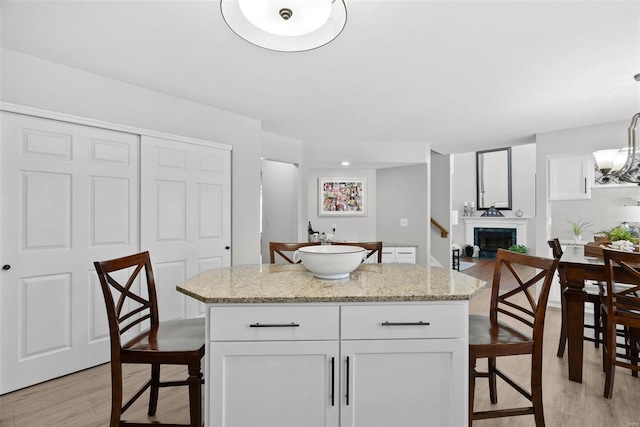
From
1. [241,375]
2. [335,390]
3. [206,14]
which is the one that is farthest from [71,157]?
[335,390]

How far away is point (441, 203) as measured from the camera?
21.7ft

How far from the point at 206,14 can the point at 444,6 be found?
4.17 ft

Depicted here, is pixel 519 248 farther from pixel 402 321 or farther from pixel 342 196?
pixel 402 321

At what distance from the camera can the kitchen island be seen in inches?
56.1

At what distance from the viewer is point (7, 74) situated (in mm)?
2293

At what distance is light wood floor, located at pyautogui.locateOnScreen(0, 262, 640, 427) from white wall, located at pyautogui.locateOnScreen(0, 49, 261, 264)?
171 cm

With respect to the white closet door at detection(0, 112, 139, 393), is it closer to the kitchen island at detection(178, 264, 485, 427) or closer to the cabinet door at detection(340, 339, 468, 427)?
the kitchen island at detection(178, 264, 485, 427)

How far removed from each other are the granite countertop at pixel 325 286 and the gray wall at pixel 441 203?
460cm

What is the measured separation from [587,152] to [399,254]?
2757 millimetres

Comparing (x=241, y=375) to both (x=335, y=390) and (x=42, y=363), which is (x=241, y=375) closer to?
(x=335, y=390)

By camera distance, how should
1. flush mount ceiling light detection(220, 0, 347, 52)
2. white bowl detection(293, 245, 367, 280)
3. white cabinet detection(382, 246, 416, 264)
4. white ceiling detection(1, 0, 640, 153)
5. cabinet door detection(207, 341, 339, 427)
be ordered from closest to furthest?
flush mount ceiling light detection(220, 0, 347, 52)
cabinet door detection(207, 341, 339, 427)
white bowl detection(293, 245, 367, 280)
white ceiling detection(1, 0, 640, 153)
white cabinet detection(382, 246, 416, 264)

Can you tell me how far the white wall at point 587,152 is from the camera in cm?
404

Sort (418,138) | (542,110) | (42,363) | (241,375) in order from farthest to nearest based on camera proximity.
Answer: (418,138)
(542,110)
(42,363)
(241,375)

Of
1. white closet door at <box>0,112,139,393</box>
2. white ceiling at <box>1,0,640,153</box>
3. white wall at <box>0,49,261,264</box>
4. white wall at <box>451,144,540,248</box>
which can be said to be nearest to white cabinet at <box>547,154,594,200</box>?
white ceiling at <box>1,0,640,153</box>
